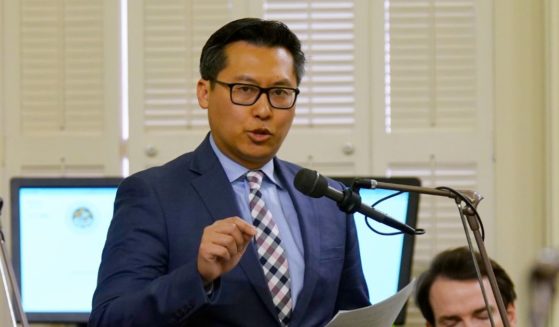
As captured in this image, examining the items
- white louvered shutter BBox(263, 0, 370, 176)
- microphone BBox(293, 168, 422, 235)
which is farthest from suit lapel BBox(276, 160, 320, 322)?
white louvered shutter BBox(263, 0, 370, 176)

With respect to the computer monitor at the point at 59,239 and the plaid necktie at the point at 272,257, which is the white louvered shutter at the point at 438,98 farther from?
the plaid necktie at the point at 272,257

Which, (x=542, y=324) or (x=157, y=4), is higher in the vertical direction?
(x=157, y=4)

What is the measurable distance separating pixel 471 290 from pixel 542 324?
58.1 inches

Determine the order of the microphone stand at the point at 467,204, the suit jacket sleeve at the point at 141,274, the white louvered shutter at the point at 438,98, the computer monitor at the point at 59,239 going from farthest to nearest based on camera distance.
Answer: the white louvered shutter at the point at 438,98
the computer monitor at the point at 59,239
the suit jacket sleeve at the point at 141,274
the microphone stand at the point at 467,204

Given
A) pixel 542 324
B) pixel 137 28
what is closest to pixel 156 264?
pixel 542 324

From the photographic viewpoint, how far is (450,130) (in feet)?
11.8

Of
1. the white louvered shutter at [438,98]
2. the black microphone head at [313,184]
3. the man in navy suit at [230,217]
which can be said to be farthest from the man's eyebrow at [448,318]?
the white louvered shutter at [438,98]

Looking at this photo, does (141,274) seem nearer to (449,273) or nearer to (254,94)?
(254,94)

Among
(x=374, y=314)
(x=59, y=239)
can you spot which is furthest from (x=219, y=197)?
(x=59, y=239)

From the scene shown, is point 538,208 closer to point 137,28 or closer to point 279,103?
point 137,28

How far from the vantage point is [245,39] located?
1.91 meters

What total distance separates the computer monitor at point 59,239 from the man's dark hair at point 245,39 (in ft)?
4.67

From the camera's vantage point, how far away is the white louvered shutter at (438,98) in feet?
11.8

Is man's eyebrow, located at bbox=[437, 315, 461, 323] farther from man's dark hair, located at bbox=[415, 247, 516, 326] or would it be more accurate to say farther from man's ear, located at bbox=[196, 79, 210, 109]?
man's ear, located at bbox=[196, 79, 210, 109]
